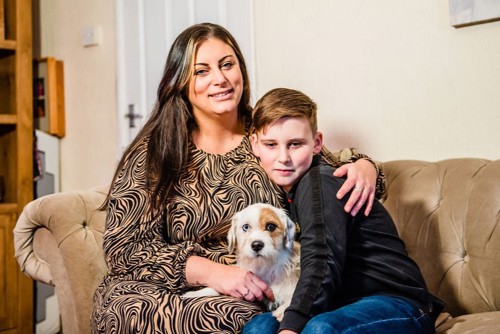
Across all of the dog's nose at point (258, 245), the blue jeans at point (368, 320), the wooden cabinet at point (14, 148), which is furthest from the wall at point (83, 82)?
the blue jeans at point (368, 320)

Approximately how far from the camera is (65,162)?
4270mm

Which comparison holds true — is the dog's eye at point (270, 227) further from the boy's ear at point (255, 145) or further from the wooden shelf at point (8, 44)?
the wooden shelf at point (8, 44)

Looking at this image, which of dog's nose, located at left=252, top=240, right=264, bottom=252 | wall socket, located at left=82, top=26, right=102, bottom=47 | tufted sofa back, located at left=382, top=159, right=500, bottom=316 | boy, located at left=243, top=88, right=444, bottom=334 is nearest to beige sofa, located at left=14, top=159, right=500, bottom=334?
tufted sofa back, located at left=382, top=159, right=500, bottom=316

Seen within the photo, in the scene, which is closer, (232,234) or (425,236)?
(232,234)

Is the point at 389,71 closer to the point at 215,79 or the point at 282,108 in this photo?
the point at 215,79

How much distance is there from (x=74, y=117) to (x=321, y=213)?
305 cm

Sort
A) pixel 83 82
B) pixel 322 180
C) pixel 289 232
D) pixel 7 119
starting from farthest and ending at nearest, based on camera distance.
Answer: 1. pixel 83 82
2. pixel 7 119
3. pixel 289 232
4. pixel 322 180

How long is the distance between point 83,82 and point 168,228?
97.6 inches

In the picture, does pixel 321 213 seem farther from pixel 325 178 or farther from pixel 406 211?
pixel 406 211

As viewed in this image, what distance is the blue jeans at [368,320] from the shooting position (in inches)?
53.3

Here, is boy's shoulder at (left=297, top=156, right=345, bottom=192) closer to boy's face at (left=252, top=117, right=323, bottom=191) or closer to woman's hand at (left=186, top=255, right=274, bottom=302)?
boy's face at (left=252, top=117, right=323, bottom=191)

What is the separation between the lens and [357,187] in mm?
1563

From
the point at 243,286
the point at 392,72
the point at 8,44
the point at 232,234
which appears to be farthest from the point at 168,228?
the point at 8,44

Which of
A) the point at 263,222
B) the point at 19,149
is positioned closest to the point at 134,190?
the point at 263,222
